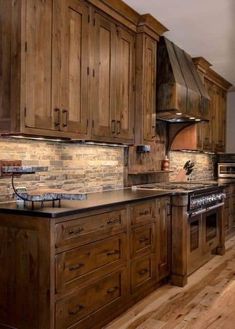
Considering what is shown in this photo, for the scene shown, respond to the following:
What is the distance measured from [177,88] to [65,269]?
254 centimetres

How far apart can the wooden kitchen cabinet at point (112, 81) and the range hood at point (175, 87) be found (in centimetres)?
54

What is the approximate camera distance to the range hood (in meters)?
4.11

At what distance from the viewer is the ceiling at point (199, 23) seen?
11.1ft

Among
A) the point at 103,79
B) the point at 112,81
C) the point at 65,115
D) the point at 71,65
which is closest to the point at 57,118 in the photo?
the point at 65,115

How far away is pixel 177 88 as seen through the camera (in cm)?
409

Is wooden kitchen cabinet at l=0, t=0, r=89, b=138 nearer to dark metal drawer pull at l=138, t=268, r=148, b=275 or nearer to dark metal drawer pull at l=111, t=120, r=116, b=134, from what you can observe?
dark metal drawer pull at l=111, t=120, r=116, b=134

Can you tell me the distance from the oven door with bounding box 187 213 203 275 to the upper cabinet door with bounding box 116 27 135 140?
3.67ft

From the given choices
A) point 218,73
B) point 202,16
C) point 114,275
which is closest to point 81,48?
point 202,16

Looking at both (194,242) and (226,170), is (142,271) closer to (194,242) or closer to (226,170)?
(194,242)

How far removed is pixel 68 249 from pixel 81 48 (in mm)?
1593

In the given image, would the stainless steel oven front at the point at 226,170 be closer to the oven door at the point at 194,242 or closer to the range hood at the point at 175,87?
the range hood at the point at 175,87

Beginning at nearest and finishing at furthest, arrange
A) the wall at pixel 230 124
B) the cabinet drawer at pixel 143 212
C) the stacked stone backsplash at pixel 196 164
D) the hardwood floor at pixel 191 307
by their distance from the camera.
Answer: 1. the hardwood floor at pixel 191 307
2. the cabinet drawer at pixel 143 212
3. the stacked stone backsplash at pixel 196 164
4. the wall at pixel 230 124

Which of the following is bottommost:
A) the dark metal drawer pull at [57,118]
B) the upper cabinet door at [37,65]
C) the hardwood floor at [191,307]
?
the hardwood floor at [191,307]

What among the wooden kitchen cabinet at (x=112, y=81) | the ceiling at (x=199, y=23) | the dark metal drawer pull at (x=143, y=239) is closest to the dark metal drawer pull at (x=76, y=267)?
the dark metal drawer pull at (x=143, y=239)
